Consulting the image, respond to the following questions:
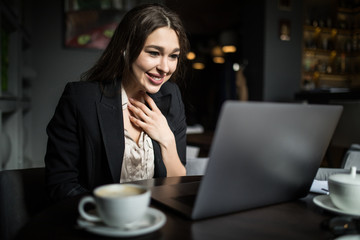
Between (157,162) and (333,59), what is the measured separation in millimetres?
5623

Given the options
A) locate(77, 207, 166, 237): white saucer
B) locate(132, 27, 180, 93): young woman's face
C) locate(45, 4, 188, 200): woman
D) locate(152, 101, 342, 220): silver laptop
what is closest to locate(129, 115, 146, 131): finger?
locate(45, 4, 188, 200): woman

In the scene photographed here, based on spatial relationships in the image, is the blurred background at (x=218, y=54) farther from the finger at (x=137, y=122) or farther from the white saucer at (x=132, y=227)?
the white saucer at (x=132, y=227)

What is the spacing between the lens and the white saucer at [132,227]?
1.69 ft

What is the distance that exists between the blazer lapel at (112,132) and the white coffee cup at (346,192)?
0.67 m

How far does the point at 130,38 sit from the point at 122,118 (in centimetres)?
29

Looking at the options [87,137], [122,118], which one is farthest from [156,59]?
[87,137]

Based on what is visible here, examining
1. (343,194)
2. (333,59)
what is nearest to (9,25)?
(343,194)

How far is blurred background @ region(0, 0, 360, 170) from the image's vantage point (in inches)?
107

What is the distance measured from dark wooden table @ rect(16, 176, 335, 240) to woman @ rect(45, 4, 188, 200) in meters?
0.33

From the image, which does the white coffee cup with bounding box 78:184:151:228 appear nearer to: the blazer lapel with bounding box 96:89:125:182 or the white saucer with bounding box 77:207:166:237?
the white saucer with bounding box 77:207:166:237

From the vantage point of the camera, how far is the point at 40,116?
13.3ft

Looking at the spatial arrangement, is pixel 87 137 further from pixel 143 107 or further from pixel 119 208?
pixel 119 208

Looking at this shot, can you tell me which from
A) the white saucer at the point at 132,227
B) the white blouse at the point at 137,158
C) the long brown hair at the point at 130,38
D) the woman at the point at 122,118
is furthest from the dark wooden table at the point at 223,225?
the long brown hair at the point at 130,38

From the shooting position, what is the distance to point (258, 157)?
2.01 ft
